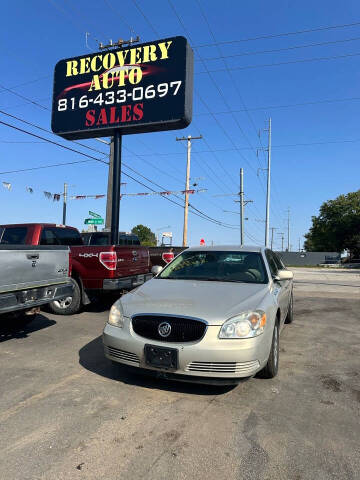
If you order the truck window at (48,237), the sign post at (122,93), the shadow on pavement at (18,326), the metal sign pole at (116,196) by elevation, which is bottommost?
the shadow on pavement at (18,326)

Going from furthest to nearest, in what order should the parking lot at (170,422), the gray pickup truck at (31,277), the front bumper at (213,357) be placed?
the gray pickup truck at (31,277), the front bumper at (213,357), the parking lot at (170,422)

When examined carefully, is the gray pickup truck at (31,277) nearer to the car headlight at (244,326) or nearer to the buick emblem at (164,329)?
the buick emblem at (164,329)

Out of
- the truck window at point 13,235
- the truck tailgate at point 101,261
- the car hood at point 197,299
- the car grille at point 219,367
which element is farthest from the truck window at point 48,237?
the car grille at point 219,367

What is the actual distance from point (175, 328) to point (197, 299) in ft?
1.58

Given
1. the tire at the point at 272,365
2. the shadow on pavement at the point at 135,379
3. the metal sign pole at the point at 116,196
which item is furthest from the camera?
the metal sign pole at the point at 116,196

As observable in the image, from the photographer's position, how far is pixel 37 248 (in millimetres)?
5332

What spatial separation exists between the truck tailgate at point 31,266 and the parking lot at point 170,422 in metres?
1.03

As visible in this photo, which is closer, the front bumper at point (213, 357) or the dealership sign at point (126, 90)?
the front bumper at point (213, 357)

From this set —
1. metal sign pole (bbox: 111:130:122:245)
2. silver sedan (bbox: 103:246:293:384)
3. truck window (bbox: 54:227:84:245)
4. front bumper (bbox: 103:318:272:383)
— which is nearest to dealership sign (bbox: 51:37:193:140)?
metal sign pole (bbox: 111:130:122:245)

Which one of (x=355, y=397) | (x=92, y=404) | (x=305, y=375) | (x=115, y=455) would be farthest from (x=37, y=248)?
(x=355, y=397)

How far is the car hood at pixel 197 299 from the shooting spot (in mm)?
3465

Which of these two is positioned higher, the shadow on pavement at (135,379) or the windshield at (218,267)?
the windshield at (218,267)

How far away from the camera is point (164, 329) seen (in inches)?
135

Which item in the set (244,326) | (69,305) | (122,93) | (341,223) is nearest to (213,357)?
(244,326)
